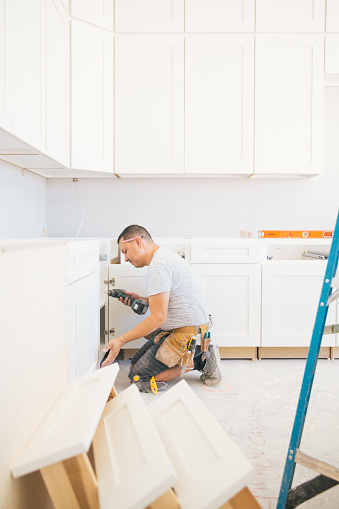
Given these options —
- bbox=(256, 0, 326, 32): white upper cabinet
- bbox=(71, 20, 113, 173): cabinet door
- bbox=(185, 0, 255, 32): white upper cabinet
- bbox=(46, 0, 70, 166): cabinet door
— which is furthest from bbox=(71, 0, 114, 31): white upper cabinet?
bbox=(256, 0, 326, 32): white upper cabinet

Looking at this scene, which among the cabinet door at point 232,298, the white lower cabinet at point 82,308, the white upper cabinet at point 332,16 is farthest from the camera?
the white upper cabinet at point 332,16

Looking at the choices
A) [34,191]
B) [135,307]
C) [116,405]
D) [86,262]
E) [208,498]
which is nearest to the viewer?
[208,498]

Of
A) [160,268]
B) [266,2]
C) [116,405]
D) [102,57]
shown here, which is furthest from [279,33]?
[116,405]

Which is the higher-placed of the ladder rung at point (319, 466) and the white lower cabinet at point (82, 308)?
the white lower cabinet at point (82, 308)

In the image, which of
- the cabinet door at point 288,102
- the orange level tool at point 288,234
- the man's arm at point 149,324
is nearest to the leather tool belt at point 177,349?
the man's arm at point 149,324

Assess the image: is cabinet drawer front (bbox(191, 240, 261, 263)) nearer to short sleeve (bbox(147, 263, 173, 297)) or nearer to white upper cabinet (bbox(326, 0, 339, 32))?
short sleeve (bbox(147, 263, 173, 297))

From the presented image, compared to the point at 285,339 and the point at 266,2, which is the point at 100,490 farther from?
the point at 266,2

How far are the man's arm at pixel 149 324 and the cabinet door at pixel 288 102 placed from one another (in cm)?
147

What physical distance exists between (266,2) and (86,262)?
2347mm

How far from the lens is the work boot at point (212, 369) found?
2449 mm

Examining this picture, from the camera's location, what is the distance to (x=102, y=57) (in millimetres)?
2979

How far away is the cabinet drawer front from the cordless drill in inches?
21.1

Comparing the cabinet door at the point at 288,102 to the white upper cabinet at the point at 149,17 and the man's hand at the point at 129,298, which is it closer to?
the white upper cabinet at the point at 149,17

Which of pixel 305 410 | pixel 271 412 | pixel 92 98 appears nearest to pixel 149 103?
pixel 92 98
